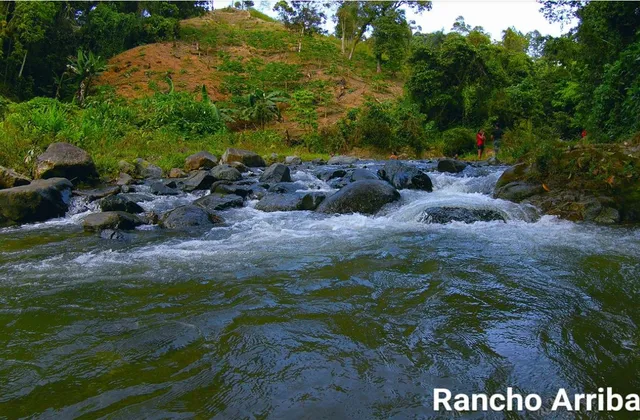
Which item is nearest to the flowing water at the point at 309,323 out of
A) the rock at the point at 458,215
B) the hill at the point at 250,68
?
the rock at the point at 458,215

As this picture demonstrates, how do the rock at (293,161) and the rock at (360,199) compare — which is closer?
the rock at (360,199)

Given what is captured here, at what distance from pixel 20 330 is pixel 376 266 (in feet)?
12.2

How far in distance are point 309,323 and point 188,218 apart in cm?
510

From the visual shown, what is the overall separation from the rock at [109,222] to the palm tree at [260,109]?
21.1m

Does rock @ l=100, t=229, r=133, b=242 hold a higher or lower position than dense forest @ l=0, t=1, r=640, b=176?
lower

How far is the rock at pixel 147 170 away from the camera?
14.2 metres

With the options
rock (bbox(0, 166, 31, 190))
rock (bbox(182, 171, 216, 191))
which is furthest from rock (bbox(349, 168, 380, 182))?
rock (bbox(0, 166, 31, 190))

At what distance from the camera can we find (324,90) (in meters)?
36.9

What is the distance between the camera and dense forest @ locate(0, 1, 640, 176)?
13.7 meters

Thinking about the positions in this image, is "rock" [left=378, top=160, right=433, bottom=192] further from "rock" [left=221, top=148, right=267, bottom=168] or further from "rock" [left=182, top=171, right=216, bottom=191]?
"rock" [left=221, top=148, right=267, bottom=168]

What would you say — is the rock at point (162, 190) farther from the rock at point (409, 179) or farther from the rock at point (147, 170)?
the rock at point (409, 179)

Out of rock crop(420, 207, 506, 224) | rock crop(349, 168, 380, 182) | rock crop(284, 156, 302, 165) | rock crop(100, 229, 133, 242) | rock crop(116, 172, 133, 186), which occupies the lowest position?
rock crop(100, 229, 133, 242)

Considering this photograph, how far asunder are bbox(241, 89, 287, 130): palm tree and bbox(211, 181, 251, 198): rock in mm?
17207

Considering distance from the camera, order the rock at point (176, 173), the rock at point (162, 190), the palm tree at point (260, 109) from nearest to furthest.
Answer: the rock at point (162, 190) < the rock at point (176, 173) < the palm tree at point (260, 109)
